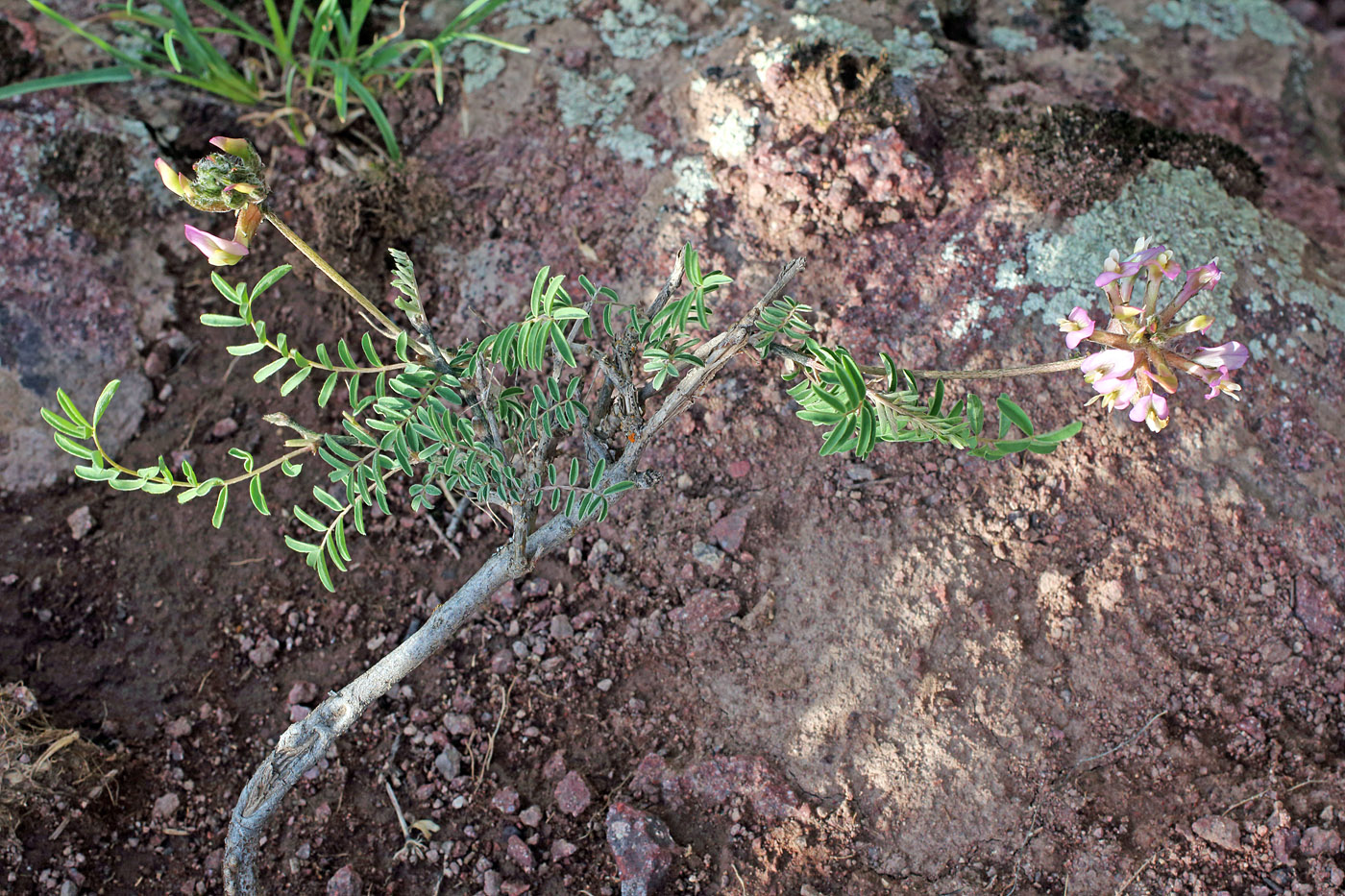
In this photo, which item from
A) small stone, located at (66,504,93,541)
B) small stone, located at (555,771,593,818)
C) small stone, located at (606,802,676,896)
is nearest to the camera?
small stone, located at (606,802,676,896)

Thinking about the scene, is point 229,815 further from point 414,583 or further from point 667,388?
point 667,388

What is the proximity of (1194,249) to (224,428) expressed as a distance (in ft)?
8.58

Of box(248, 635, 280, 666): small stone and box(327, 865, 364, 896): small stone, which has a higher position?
box(248, 635, 280, 666): small stone

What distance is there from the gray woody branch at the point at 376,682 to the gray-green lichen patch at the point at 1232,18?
2433 millimetres

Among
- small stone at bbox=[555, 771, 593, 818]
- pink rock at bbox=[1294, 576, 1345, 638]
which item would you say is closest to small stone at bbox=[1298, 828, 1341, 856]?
pink rock at bbox=[1294, 576, 1345, 638]

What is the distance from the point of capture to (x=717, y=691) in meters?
2.14

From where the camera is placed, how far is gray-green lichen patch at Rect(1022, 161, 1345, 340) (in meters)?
2.37

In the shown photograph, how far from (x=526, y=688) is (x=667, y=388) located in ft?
2.61


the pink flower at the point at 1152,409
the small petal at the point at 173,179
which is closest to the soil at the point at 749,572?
the pink flower at the point at 1152,409

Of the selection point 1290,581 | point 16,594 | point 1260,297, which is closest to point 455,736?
point 16,594

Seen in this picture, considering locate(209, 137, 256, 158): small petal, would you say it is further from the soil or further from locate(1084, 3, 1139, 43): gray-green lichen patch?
locate(1084, 3, 1139, 43): gray-green lichen patch

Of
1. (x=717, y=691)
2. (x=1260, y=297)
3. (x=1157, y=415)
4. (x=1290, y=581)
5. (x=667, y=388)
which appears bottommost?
(x=1290, y=581)

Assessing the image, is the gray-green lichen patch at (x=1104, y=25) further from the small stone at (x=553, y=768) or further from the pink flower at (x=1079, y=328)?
the small stone at (x=553, y=768)

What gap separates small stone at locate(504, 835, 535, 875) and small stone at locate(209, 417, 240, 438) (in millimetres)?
1309
